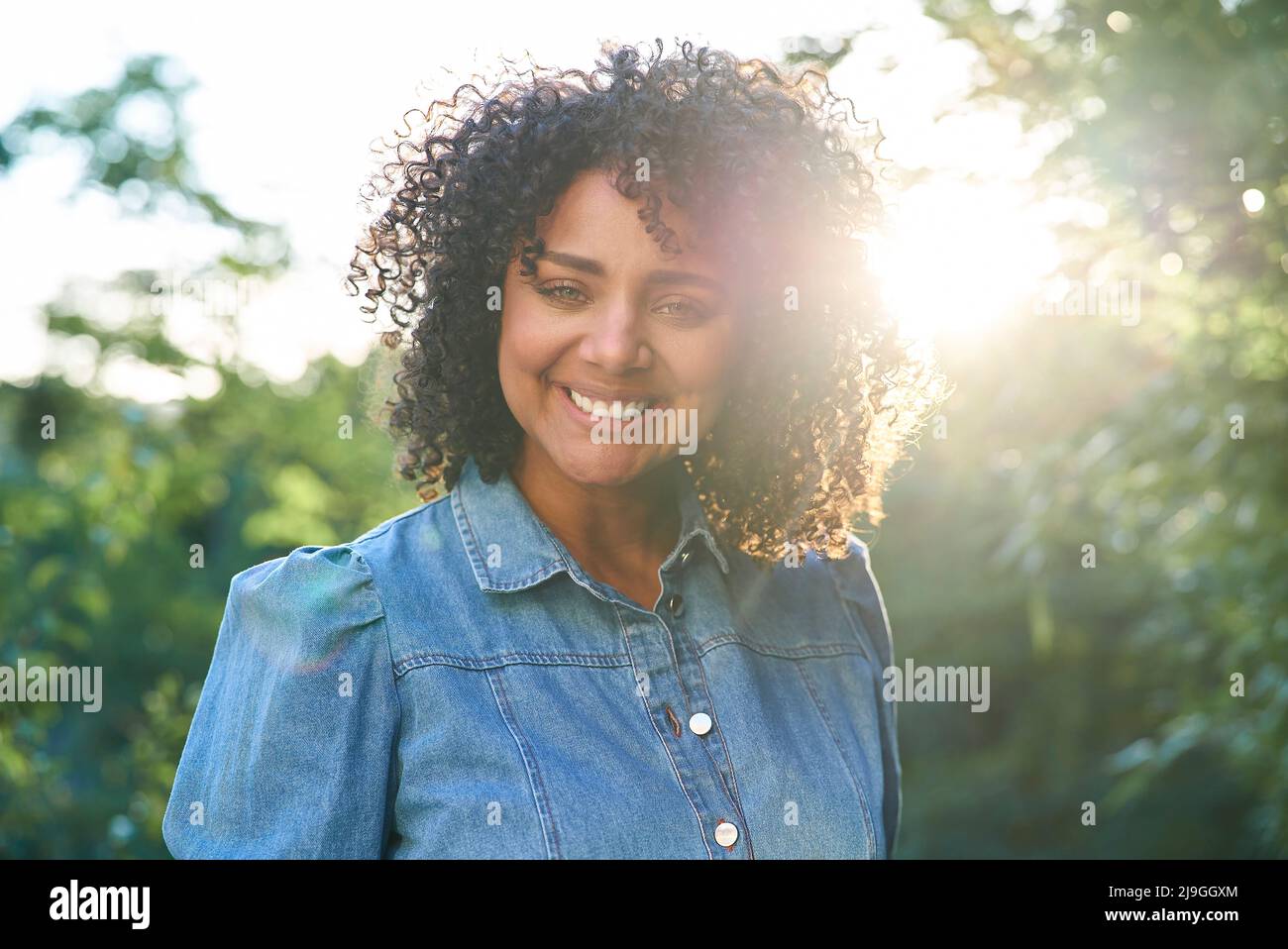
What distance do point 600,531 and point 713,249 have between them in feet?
1.56

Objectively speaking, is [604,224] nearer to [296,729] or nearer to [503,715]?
[503,715]

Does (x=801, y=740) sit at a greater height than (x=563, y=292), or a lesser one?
lesser

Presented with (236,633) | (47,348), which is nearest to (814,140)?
(236,633)

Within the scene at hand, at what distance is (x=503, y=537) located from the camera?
6.16ft

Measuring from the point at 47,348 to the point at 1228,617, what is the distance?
440 cm

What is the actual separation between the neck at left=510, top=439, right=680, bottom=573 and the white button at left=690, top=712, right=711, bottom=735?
0.90ft

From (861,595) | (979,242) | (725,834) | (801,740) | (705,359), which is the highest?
(979,242)

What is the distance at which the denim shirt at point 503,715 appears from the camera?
1.59 metres

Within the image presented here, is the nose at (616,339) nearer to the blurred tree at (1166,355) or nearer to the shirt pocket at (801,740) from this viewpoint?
the shirt pocket at (801,740)

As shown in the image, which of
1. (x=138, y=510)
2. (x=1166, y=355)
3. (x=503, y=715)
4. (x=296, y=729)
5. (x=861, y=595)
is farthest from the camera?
(x=138, y=510)

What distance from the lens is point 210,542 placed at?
6.01 metres

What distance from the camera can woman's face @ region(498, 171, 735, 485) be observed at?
5.90ft

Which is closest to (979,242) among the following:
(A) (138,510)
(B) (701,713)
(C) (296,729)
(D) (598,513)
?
(D) (598,513)
